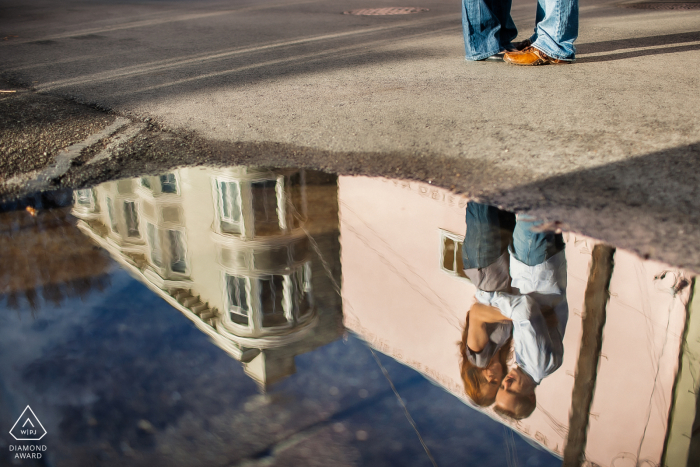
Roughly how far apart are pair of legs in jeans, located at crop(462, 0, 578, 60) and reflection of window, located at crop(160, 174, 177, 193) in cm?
277

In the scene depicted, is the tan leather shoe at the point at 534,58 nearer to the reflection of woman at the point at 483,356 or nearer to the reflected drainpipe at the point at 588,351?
the reflected drainpipe at the point at 588,351

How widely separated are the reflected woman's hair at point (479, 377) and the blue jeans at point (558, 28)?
3181mm

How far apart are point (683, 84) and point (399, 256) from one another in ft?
8.01

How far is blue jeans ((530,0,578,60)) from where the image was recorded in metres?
4.02

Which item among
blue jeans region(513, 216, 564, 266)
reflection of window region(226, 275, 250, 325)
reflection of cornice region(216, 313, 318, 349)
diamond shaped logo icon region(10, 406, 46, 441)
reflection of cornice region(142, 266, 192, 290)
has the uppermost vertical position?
blue jeans region(513, 216, 564, 266)

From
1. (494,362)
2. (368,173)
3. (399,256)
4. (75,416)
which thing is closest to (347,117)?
(368,173)

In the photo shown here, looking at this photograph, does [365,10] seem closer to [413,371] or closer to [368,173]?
[368,173]

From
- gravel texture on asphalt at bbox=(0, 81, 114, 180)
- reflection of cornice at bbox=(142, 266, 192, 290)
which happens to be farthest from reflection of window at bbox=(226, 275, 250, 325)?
gravel texture on asphalt at bbox=(0, 81, 114, 180)

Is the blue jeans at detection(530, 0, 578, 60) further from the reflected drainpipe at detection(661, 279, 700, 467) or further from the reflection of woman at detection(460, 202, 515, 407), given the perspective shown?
the reflected drainpipe at detection(661, 279, 700, 467)

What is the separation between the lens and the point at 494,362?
58.6 inches

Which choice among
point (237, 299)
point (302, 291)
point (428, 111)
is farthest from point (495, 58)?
point (237, 299)

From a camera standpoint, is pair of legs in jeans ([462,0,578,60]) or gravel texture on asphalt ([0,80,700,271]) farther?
pair of legs in jeans ([462,0,578,60])

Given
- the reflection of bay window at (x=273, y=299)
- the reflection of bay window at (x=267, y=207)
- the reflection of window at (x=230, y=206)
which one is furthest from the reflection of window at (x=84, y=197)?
the reflection of bay window at (x=273, y=299)

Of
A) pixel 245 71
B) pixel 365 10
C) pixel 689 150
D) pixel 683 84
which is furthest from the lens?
pixel 365 10
